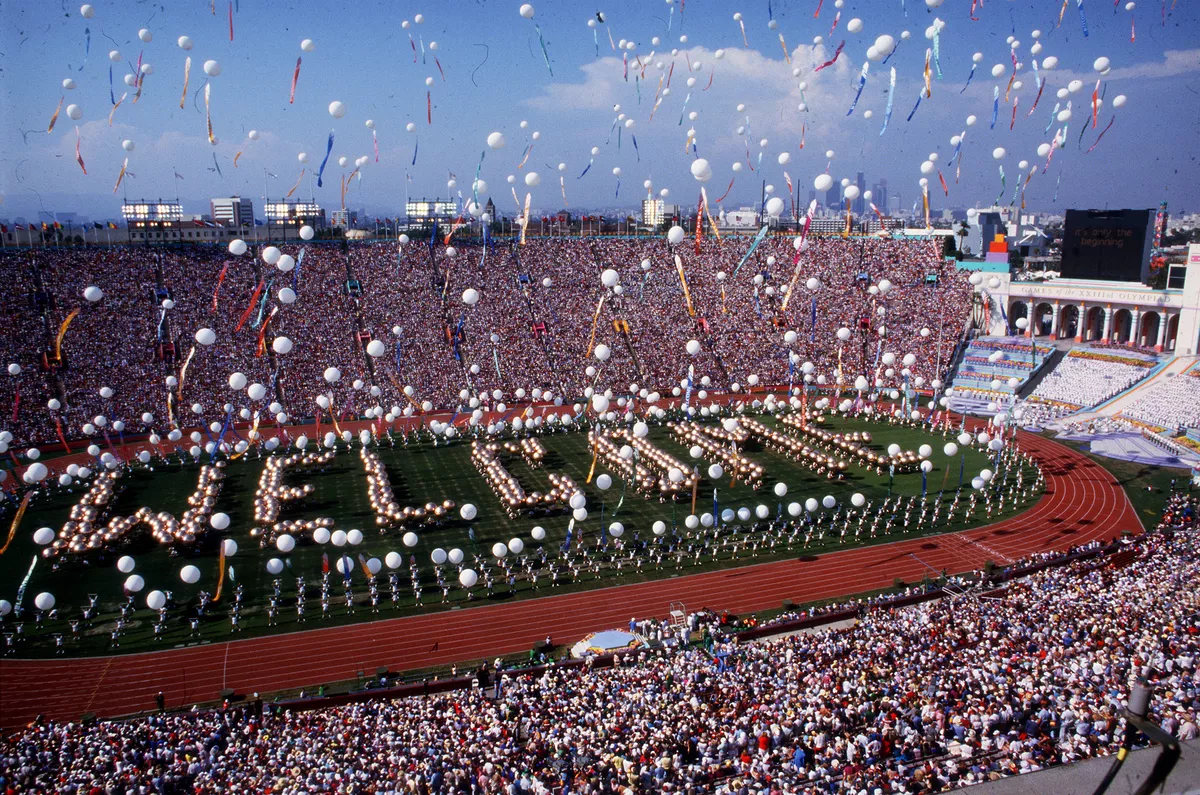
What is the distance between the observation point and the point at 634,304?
151ft

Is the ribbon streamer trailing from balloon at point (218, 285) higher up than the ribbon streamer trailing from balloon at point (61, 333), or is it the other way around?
the ribbon streamer trailing from balloon at point (218, 285)

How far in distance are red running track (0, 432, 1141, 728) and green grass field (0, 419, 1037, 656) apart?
1.92 ft

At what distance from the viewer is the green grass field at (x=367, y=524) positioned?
19.1 metres

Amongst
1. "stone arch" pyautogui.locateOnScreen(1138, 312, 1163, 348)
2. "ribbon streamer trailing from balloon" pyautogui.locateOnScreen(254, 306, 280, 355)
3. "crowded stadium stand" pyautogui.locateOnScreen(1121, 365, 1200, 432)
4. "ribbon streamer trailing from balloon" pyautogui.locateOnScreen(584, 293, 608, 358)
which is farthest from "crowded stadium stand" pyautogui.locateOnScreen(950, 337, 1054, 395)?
"ribbon streamer trailing from balloon" pyautogui.locateOnScreen(254, 306, 280, 355)

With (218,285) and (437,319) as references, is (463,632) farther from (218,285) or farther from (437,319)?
(218,285)

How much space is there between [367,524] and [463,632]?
671cm

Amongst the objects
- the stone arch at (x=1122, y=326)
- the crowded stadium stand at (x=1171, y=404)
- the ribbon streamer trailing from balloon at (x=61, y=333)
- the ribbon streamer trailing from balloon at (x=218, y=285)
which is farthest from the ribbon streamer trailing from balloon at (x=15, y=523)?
the stone arch at (x=1122, y=326)

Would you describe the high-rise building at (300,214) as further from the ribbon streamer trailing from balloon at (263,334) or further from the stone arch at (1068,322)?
the stone arch at (1068,322)

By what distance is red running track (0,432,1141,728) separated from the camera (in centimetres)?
1612

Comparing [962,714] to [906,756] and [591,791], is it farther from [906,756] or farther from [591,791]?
[591,791]

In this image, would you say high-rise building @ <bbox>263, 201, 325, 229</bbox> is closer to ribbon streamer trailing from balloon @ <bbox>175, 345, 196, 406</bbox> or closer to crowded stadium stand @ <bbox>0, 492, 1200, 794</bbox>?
ribbon streamer trailing from balloon @ <bbox>175, 345, 196, 406</bbox>

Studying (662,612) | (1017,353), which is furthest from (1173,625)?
(1017,353)

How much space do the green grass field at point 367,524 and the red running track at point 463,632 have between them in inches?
23.0

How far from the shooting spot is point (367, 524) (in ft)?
77.8
